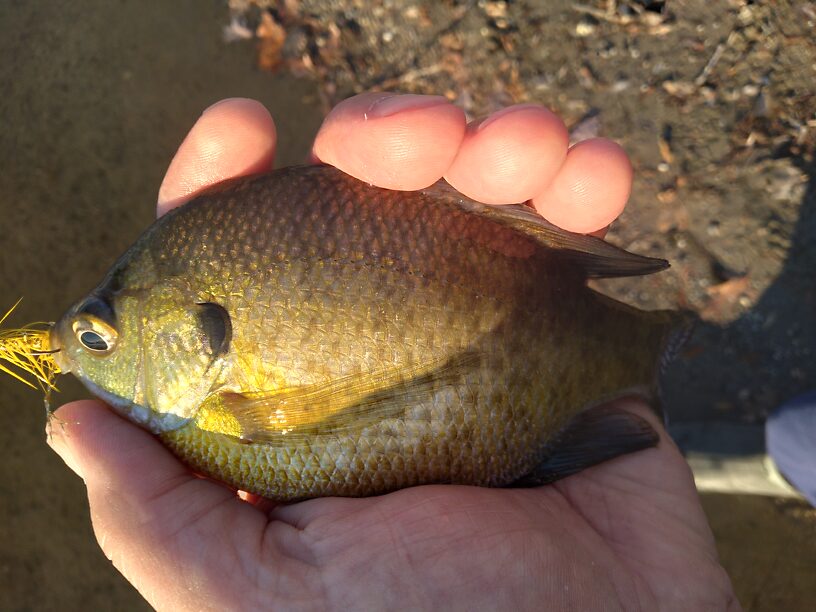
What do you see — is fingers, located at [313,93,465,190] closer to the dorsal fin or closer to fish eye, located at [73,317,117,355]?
the dorsal fin

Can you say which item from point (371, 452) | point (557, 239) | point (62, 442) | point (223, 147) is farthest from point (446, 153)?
point (62, 442)

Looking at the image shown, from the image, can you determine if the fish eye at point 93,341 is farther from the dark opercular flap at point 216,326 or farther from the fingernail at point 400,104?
the fingernail at point 400,104

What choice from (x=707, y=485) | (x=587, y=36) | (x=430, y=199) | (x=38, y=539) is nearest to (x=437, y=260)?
(x=430, y=199)

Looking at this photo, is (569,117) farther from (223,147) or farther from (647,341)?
(223,147)

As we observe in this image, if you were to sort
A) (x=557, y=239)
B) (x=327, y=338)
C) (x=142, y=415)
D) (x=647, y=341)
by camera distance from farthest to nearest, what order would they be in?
(x=647, y=341)
(x=557, y=239)
(x=142, y=415)
(x=327, y=338)

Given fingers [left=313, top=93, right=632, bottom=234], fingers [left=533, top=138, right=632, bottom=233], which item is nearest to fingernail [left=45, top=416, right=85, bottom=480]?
fingers [left=313, top=93, right=632, bottom=234]

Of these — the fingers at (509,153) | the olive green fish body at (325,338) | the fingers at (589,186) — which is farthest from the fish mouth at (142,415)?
the fingers at (589,186)
